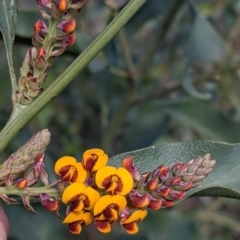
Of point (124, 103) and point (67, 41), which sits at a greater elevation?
point (67, 41)

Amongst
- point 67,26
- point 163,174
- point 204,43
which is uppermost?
point 67,26

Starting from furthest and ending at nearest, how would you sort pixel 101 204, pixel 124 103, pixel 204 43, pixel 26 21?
pixel 124 103 → pixel 204 43 → pixel 26 21 → pixel 101 204

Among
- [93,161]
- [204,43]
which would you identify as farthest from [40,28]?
[204,43]

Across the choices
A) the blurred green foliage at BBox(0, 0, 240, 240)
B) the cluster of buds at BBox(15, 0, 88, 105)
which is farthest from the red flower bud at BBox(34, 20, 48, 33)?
the blurred green foliage at BBox(0, 0, 240, 240)

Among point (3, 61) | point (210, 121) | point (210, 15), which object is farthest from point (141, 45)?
point (210, 121)

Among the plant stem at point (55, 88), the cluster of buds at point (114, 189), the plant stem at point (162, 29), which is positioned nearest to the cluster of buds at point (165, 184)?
the cluster of buds at point (114, 189)

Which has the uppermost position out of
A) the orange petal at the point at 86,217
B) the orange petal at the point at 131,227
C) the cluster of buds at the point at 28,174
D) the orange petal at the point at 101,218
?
the cluster of buds at the point at 28,174

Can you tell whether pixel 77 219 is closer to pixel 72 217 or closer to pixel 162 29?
pixel 72 217

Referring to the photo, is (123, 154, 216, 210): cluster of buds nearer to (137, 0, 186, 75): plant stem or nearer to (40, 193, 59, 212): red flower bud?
(40, 193, 59, 212): red flower bud

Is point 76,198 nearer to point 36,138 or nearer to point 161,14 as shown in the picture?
point 36,138

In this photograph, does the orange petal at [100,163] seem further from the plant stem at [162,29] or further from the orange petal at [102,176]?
the plant stem at [162,29]
